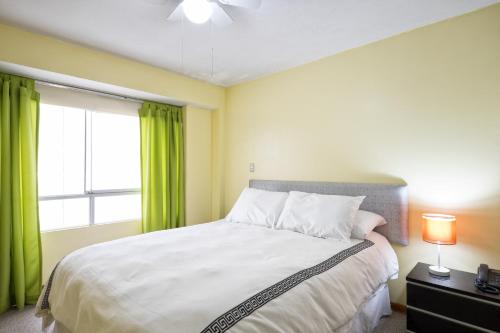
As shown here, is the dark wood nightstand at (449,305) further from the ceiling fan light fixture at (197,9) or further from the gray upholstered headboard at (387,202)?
the ceiling fan light fixture at (197,9)

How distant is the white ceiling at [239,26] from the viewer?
193 cm

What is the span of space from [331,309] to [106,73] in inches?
113

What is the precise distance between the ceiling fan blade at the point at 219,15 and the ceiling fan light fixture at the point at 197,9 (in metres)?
0.06

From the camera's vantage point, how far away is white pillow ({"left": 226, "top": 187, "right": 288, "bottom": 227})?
2641 millimetres

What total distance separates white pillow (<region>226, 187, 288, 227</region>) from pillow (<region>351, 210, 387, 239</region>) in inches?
29.2

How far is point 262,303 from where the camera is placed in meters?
1.17

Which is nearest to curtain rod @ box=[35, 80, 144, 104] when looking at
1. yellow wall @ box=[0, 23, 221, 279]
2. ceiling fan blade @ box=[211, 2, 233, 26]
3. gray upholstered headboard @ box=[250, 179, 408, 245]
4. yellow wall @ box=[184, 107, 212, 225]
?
yellow wall @ box=[0, 23, 221, 279]

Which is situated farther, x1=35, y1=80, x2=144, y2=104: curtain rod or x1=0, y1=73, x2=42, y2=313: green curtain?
x1=35, y1=80, x2=144, y2=104: curtain rod

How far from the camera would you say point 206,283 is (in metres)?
1.32

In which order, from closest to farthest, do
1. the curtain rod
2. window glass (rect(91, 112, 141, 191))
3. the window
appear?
the curtain rod, the window, window glass (rect(91, 112, 141, 191))

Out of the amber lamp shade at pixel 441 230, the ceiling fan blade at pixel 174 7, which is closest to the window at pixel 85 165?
the ceiling fan blade at pixel 174 7

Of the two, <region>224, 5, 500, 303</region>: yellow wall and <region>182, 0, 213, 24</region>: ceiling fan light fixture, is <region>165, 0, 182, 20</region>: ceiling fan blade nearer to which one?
<region>182, 0, 213, 24</region>: ceiling fan light fixture

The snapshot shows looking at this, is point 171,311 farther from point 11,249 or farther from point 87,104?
point 87,104

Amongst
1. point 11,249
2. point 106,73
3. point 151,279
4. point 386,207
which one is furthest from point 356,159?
point 11,249
